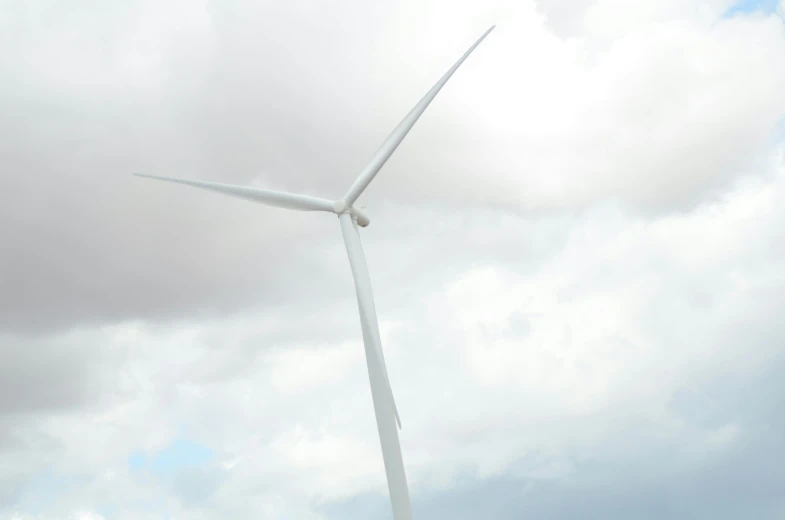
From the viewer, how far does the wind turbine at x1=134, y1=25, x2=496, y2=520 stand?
51500 millimetres

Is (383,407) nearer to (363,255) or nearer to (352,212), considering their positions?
(363,255)

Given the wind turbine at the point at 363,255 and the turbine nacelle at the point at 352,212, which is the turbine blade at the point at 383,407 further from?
the turbine nacelle at the point at 352,212

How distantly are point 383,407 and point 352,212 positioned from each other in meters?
12.7

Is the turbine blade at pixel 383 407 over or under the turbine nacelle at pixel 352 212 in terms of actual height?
under

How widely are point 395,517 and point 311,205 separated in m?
19.3

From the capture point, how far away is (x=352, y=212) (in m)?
59.9

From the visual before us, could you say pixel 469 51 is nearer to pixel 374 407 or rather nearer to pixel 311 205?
pixel 311 205

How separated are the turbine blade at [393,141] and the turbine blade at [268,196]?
192cm

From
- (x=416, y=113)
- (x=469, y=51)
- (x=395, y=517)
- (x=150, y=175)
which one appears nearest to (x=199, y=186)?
(x=150, y=175)

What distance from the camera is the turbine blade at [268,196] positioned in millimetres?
60781

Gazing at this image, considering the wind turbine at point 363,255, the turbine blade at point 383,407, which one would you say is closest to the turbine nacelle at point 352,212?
the wind turbine at point 363,255

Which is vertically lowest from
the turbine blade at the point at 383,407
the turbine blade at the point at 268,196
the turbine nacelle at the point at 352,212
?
the turbine blade at the point at 383,407

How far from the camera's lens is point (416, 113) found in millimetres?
64438

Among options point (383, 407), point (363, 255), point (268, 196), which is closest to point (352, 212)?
point (363, 255)
